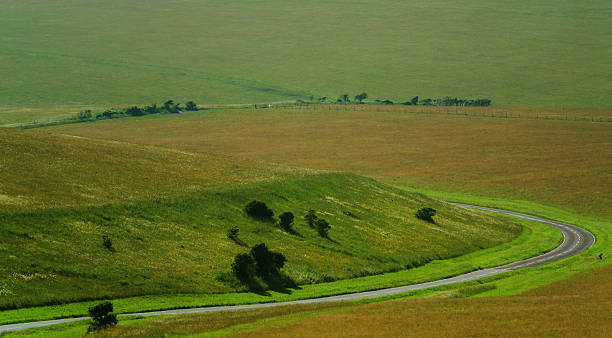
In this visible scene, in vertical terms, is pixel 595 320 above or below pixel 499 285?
above

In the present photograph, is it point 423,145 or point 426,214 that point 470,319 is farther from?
point 423,145

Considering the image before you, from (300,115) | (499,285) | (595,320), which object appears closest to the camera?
(595,320)

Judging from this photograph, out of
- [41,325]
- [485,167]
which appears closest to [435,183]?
[485,167]

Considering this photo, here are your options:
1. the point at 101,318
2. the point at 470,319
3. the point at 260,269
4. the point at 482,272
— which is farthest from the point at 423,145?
the point at 101,318

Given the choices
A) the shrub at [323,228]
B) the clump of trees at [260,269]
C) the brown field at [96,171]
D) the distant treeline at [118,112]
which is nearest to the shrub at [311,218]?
the shrub at [323,228]

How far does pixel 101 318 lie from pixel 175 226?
2378 cm

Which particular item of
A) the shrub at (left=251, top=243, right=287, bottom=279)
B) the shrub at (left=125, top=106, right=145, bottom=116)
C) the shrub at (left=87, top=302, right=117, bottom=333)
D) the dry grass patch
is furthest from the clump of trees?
the shrub at (left=125, top=106, right=145, bottom=116)

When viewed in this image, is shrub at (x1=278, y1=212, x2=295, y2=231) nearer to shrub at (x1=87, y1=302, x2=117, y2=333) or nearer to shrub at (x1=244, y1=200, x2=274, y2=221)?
shrub at (x1=244, y1=200, x2=274, y2=221)

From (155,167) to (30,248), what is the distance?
33.7 metres

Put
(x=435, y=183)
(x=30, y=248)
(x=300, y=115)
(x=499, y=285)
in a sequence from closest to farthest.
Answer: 1. (x=30, y=248)
2. (x=499, y=285)
3. (x=435, y=183)
4. (x=300, y=115)

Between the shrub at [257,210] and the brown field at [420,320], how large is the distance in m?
25.6

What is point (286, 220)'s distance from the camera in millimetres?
71750

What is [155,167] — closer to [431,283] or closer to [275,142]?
[431,283]

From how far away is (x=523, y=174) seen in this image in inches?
4975
